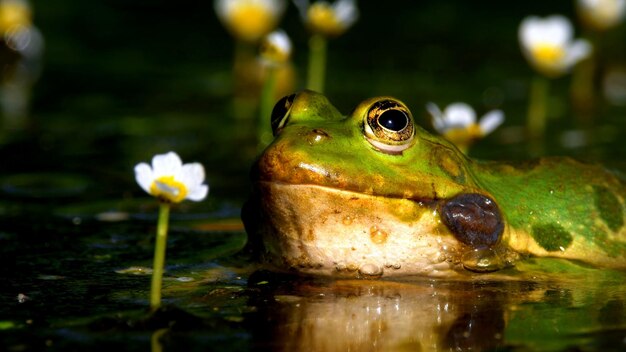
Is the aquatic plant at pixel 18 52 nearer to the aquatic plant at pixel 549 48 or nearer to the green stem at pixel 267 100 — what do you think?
the green stem at pixel 267 100

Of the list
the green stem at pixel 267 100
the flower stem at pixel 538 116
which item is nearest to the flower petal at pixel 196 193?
the green stem at pixel 267 100

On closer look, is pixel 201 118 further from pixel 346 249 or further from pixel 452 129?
pixel 346 249

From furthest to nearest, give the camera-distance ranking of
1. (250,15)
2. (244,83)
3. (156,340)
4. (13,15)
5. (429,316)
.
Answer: (13,15) < (244,83) < (250,15) < (429,316) < (156,340)

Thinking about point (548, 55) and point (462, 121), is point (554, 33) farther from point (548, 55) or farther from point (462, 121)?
point (462, 121)

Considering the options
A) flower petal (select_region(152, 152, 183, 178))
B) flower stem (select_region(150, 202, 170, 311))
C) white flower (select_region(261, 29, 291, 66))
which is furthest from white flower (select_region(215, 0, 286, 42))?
flower stem (select_region(150, 202, 170, 311))

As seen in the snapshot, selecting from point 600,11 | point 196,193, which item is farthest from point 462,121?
point 600,11

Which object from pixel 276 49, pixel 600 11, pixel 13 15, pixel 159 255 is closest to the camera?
pixel 159 255
